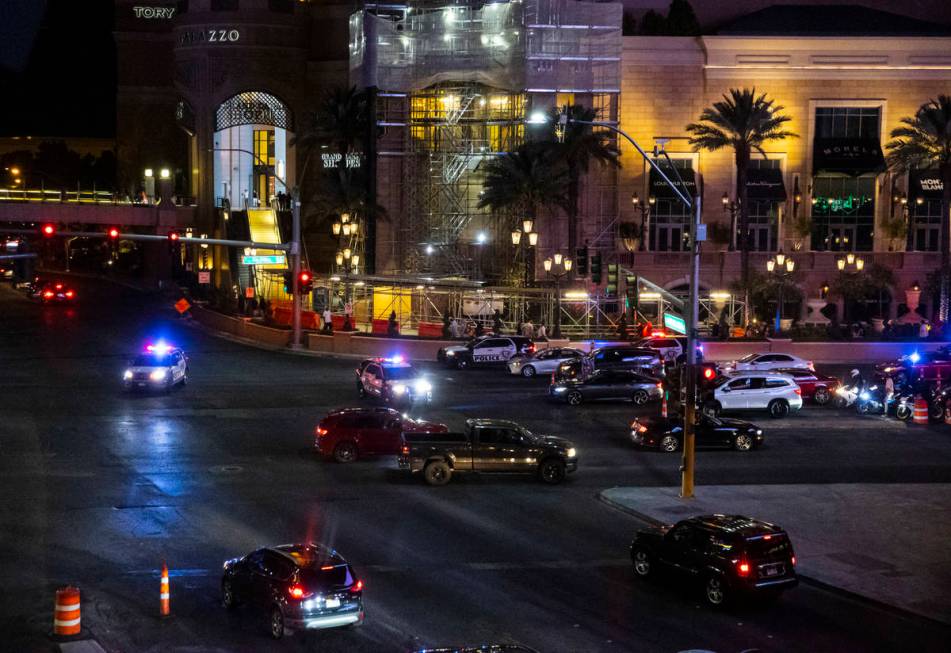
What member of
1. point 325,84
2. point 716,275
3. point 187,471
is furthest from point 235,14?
point 187,471

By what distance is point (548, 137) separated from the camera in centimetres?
6341

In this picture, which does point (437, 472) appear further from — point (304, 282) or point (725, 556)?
point (304, 282)

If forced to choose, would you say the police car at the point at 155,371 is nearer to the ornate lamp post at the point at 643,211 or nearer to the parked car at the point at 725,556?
the parked car at the point at 725,556

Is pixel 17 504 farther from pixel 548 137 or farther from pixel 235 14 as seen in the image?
pixel 235 14

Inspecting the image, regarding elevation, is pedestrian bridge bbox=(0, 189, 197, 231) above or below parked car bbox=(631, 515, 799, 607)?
above

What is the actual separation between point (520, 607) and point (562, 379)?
2417 centimetres

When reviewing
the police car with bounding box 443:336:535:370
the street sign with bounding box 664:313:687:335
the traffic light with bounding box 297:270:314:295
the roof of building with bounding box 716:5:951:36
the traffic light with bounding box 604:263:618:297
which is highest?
the roof of building with bounding box 716:5:951:36

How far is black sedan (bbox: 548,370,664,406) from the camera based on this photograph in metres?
42.4

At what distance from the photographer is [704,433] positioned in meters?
35.0

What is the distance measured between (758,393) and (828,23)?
41.7 metres

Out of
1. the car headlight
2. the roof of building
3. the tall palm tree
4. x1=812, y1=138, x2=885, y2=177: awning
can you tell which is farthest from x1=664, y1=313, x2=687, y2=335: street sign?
the roof of building

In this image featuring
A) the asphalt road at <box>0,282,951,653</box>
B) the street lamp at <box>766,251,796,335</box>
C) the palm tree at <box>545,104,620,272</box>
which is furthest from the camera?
the palm tree at <box>545,104,620,272</box>

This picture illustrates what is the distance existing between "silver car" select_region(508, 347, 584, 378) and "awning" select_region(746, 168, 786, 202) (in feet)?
77.5

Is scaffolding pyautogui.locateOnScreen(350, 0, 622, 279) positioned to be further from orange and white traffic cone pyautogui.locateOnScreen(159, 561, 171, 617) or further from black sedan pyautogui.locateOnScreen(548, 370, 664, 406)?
orange and white traffic cone pyautogui.locateOnScreen(159, 561, 171, 617)
